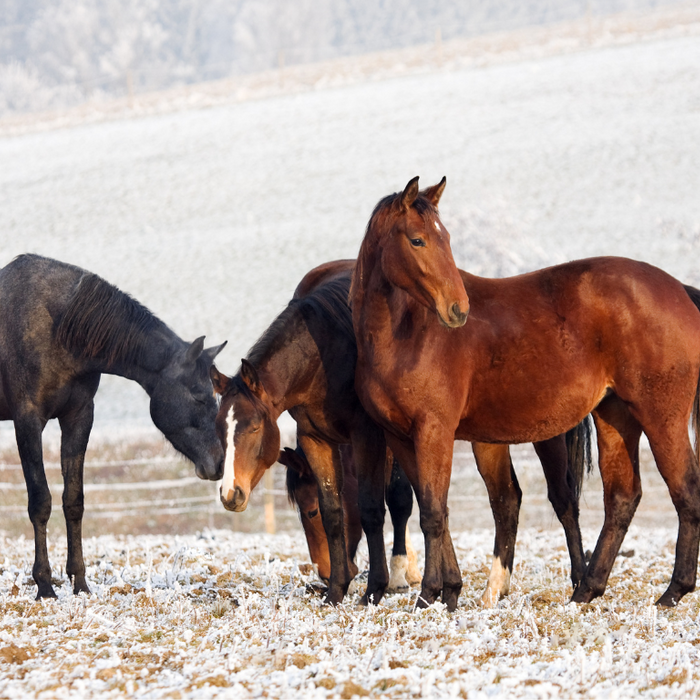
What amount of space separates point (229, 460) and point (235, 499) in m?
0.24

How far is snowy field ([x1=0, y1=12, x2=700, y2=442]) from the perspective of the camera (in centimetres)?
2303

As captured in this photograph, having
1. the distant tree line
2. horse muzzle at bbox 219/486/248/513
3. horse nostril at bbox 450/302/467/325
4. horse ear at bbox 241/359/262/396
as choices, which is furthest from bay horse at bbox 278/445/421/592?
the distant tree line

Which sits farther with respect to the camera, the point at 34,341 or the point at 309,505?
the point at 309,505

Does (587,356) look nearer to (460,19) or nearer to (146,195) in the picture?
(146,195)

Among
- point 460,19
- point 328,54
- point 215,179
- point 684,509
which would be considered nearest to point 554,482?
point 684,509

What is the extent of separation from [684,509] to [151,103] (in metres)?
36.5

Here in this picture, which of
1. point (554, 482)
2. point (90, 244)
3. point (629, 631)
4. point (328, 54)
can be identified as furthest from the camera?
point (328, 54)

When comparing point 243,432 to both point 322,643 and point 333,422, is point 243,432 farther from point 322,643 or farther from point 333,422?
point 322,643

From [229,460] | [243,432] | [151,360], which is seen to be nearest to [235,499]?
[229,460]

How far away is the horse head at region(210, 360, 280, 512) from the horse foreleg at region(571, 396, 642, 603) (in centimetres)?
221

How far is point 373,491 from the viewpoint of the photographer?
6.20m

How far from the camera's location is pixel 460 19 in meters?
86.2

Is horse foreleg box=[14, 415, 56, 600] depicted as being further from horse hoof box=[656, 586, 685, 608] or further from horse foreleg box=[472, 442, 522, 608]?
horse hoof box=[656, 586, 685, 608]

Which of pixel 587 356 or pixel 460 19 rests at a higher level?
pixel 460 19
